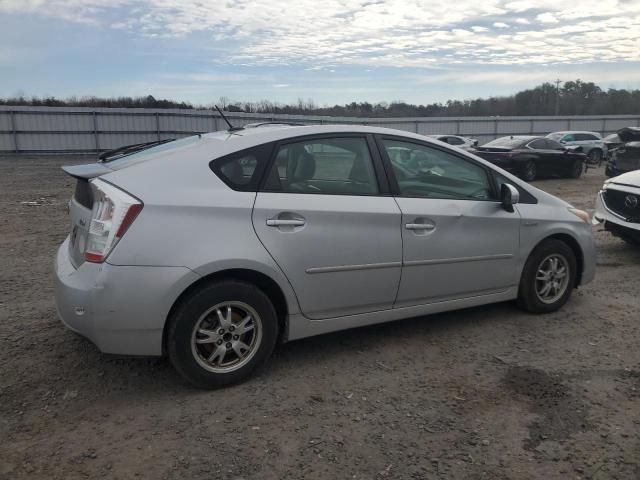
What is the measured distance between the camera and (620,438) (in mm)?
2873

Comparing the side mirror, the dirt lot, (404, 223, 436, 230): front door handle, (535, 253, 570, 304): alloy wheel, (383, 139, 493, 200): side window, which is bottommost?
the dirt lot

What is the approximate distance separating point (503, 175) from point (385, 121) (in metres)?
27.3

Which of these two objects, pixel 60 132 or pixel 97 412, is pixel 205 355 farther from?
pixel 60 132

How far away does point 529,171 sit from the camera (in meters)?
16.9

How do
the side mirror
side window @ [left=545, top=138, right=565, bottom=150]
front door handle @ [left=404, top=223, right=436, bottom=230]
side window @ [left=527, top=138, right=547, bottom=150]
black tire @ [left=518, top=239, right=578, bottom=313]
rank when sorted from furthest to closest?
side window @ [left=545, top=138, right=565, bottom=150] → side window @ [left=527, top=138, right=547, bottom=150] → black tire @ [left=518, top=239, right=578, bottom=313] → the side mirror → front door handle @ [left=404, top=223, right=436, bottom=230]

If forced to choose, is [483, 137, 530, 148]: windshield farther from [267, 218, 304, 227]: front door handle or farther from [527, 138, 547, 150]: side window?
[267, 218, 304, 227]: front door handle

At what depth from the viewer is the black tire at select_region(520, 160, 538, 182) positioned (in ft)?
54.9

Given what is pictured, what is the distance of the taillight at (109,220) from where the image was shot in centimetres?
302

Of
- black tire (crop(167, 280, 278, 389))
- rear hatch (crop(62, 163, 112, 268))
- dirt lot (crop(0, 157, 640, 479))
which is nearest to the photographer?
dirt lot (crop(0, 157, 640, 479))

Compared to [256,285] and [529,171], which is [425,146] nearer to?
[256,285]

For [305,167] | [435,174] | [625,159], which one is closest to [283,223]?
[305,167]

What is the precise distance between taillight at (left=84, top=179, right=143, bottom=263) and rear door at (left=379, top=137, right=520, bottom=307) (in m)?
1.81

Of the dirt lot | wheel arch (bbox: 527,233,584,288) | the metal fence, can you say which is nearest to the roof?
the dirt lot

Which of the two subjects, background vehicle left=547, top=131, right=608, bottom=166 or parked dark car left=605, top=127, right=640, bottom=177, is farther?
background vehicle left=547, top=131, right=608, bottom=166
